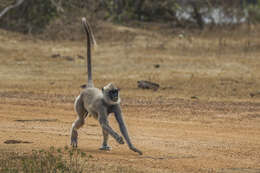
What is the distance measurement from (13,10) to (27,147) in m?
16.7

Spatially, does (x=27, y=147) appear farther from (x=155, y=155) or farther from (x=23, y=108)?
(x=23, y=108)

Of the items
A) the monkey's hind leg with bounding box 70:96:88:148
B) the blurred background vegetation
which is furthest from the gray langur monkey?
the blurred background vegetation

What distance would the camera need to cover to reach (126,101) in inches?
610

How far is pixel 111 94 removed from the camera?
27.8ft

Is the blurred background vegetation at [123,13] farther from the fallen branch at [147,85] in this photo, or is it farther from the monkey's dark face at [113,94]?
the monkey's dark face at [113,94]

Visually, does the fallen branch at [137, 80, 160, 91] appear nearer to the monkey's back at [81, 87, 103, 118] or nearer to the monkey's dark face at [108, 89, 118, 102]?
the monkey's back at [81, 87, 103, 118]

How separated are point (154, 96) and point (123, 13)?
1068 cm

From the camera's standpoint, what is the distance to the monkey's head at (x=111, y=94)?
27.6ft

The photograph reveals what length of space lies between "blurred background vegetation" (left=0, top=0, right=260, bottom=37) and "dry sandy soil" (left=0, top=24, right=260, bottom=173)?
97 cm

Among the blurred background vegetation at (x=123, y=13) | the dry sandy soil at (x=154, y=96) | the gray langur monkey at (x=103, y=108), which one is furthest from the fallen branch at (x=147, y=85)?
the gray langur monkey at (x=103, y=108)

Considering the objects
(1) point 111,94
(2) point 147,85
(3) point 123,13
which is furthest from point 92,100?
(3) point 123,13

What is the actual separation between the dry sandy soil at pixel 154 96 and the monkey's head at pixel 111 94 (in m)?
0.78

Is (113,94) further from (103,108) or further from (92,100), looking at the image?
(92,100)

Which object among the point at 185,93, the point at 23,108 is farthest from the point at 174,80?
the point at 23,108
